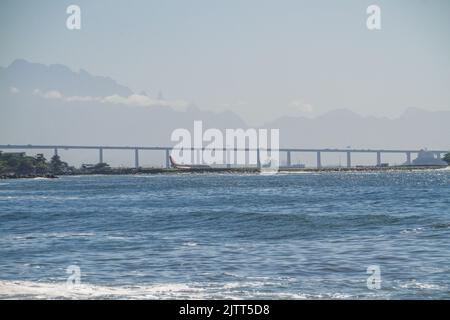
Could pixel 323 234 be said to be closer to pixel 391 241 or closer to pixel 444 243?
pixel 391 241

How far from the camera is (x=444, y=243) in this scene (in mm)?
32625

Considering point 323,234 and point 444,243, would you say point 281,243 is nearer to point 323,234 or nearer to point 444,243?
point 323,234

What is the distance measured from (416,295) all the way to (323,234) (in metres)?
18.1

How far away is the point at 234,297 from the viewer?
21328 mm

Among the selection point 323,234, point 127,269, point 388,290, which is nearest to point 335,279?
point 388,290

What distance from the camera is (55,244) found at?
36.6 meters

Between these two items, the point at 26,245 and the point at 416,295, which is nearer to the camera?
the point at 416,295

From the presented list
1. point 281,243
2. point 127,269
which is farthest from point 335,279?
point 281,243

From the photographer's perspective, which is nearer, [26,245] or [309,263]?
[309,263]
